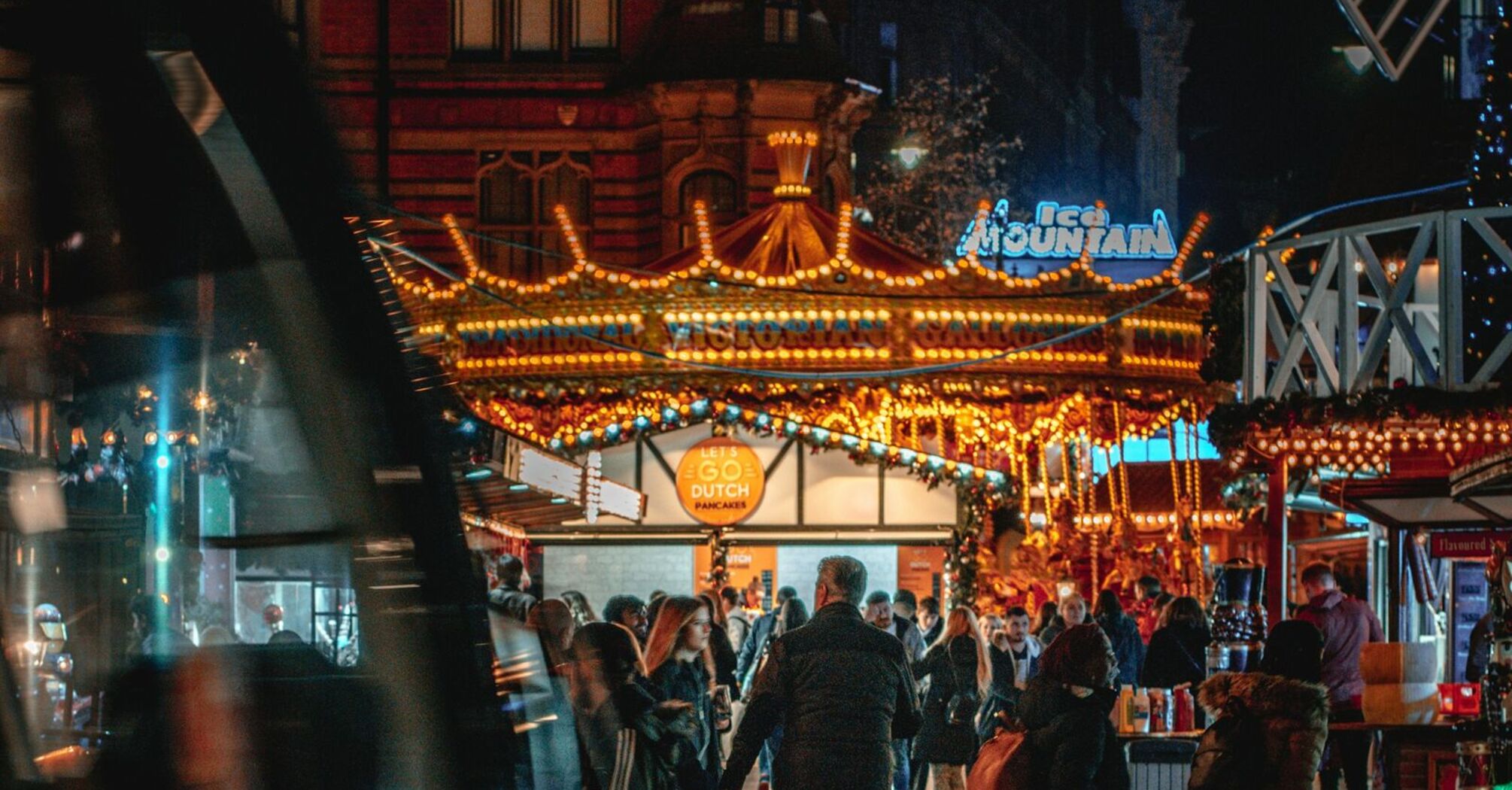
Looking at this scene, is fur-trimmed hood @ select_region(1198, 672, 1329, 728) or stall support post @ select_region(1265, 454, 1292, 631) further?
stall support post @ select_region(1265, 454, 1292, 631)

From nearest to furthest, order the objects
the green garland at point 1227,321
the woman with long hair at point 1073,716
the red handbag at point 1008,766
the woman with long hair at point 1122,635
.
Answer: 1. the woman with long hair at point 1073,716
2. the red handbag at point 1008,766
3. the green garland at point 1227,321
4. the woman with long hair at point 1122,635

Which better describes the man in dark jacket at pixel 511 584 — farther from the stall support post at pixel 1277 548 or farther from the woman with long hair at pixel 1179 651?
the stall support post at pixel 1277 548

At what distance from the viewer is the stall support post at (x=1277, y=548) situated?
18.5m

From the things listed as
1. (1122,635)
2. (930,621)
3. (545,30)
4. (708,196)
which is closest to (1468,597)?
(1122,635)

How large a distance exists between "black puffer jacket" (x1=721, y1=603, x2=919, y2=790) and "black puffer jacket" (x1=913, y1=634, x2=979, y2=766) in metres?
4.28

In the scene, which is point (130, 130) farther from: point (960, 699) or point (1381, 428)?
point (1381, 428)

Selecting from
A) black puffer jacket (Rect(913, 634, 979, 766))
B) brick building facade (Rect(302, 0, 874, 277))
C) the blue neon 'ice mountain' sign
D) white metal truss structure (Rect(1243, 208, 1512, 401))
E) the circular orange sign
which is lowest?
black puffer jacket (Rect(913, 634, 979, 766))

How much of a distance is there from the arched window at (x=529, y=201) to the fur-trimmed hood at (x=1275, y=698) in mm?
24502

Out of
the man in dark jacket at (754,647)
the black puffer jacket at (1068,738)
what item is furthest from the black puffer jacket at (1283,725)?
the man in dark jacket at (754,647)

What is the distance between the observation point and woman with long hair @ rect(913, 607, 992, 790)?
41.9 feet

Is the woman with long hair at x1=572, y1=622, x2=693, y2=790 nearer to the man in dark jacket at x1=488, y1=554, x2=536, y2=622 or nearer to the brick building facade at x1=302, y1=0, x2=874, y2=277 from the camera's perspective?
the man in dark jacket at x1=488, y1=554, x2=536, y2=622

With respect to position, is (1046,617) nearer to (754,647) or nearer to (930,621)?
(930,621)

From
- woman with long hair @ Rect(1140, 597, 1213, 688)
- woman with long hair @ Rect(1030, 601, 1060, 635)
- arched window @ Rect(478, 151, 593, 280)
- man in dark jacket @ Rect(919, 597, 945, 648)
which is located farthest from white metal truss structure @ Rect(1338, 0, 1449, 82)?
arched window @ Rect(478, 151, 593, 280)

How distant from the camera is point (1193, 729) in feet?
42.1
